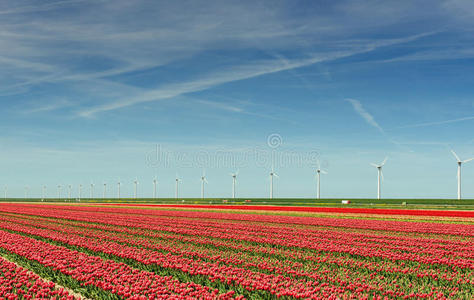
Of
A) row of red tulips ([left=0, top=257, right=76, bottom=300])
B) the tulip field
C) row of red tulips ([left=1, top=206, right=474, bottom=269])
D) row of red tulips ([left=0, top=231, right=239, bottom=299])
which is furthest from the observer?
row of red tulips ([left=1, top=206, right=474, bottom=269])

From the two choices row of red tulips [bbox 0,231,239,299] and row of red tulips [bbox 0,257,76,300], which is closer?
row of red tulips [bbox 0,257,76,300]

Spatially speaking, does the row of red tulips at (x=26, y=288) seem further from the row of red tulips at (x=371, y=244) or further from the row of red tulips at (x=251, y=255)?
the row of red tulips at (x=371, y=244)

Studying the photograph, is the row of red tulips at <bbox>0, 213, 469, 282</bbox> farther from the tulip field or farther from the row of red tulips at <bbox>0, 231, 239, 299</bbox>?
the row of red tulips at <bbox>0, 231, 239, 299</bbox>

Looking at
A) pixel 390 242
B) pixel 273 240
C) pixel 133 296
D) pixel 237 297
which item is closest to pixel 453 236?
pixel 390 242

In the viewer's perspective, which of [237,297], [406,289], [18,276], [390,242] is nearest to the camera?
[237,297]

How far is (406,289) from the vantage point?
1456 centimetres

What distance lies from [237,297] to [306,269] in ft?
19.6

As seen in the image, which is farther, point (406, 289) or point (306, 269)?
point (306, 269)

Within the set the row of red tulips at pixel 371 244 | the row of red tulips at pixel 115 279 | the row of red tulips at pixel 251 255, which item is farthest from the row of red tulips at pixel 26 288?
the row of red tulips at pixel 371 244

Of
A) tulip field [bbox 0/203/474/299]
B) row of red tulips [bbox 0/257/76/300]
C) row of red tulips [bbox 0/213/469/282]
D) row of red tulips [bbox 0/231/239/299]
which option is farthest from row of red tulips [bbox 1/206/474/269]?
row of red tulips [bbox 0/257/76/300]

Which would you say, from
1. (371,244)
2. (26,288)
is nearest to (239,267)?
(26,288)

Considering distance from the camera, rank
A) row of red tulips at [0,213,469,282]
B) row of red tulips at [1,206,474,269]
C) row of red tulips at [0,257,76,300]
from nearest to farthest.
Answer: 1. row of red tulips at [0,257,76,300]
2. row of red tulips at [0,213,469,282]
3. row of red tulips at [1,206,474,269]

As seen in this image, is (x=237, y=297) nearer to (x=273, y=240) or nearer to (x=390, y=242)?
(x=273, y=240)

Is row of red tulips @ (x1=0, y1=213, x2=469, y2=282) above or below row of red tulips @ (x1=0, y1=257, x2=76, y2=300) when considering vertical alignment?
below
